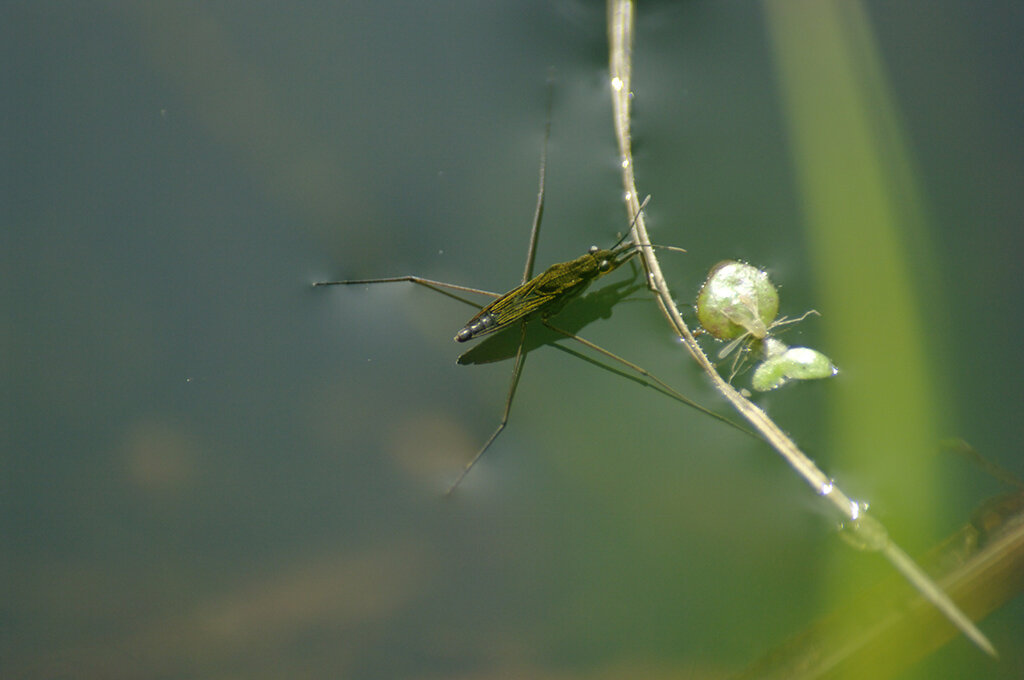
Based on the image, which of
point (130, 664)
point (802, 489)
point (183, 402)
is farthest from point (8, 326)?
point (802, 489)

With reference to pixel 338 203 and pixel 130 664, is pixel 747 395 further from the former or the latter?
pixel 130 664

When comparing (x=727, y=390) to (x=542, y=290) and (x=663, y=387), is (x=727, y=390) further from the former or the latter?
(x=542, y=290)

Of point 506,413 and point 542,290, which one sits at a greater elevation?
point 542,290

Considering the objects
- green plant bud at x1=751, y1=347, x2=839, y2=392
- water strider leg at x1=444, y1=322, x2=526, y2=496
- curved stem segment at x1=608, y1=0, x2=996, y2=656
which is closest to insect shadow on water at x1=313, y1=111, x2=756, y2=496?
water strider leg at x1=444, y1=322, x2=526, y2=496

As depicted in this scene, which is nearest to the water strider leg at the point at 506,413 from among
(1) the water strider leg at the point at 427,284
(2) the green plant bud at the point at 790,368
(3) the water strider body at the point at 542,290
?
(3) the water strider body at the point at 542,290

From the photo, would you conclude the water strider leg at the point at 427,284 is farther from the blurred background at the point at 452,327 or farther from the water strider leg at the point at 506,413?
the water strider leg at the point at 506,413

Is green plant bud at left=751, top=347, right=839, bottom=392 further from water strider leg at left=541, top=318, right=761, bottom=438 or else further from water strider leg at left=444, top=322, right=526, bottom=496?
water strider leg at left=444, top=322, right=526, bottom=496

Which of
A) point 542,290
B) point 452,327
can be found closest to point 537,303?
point 542,290
